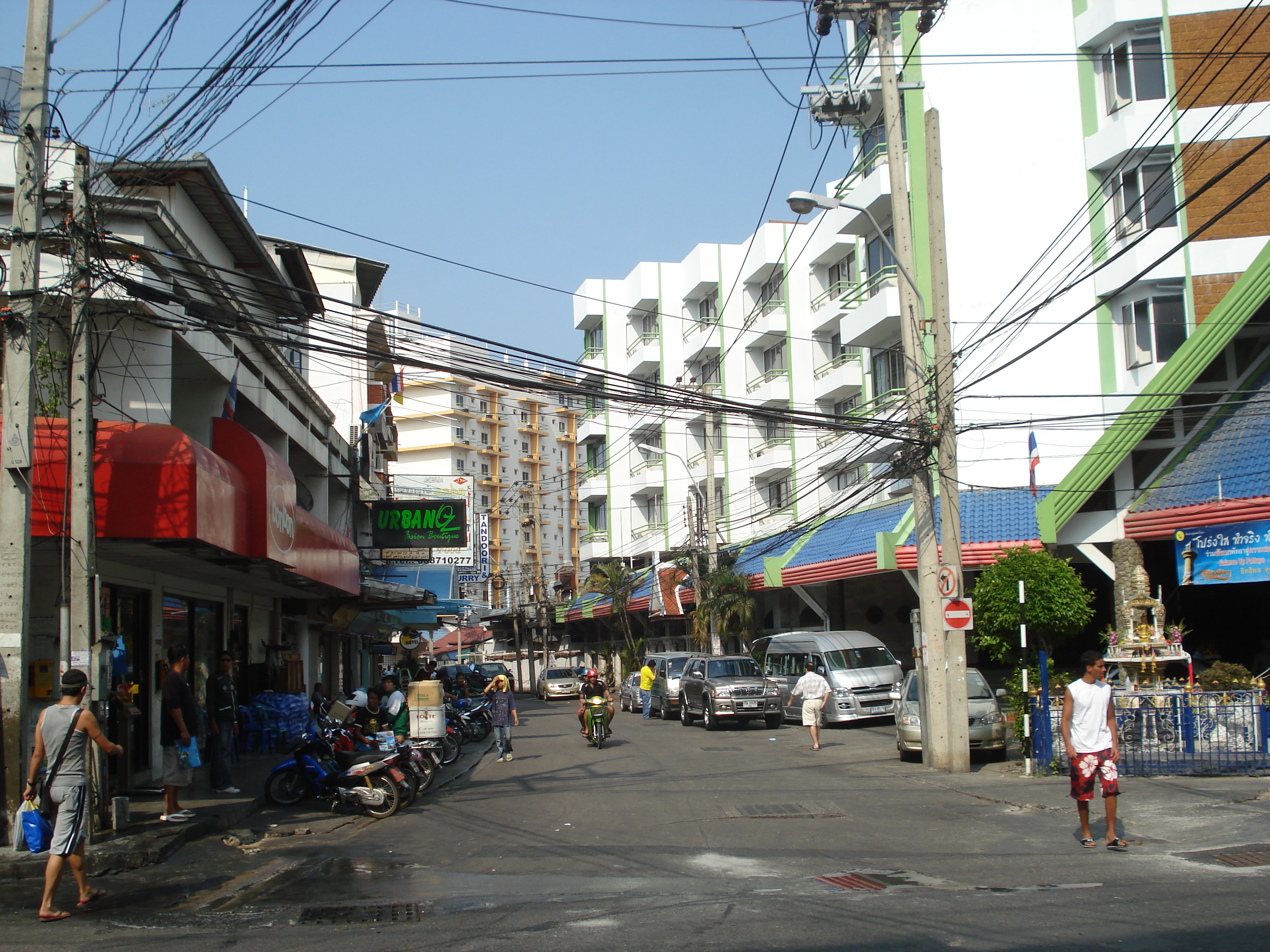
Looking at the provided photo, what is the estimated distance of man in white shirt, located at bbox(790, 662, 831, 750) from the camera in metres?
21.5

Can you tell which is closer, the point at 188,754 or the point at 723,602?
the point at 188,754

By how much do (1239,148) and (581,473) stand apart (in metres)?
40.7

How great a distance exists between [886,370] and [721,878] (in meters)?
27.7

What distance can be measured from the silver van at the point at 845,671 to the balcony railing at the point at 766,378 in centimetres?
1490

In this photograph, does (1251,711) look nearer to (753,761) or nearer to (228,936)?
(753,761)

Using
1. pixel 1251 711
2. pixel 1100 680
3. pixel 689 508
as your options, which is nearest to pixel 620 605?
pixel 689 508

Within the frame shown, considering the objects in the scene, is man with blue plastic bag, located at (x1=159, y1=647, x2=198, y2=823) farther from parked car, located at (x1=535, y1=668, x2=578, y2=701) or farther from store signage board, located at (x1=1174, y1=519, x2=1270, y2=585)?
parked car, located at (x1=535, y1=668, x2=578, y2=701)

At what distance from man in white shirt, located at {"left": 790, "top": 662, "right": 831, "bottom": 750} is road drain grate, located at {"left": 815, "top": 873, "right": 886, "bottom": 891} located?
12468mm

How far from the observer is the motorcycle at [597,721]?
76.5ft

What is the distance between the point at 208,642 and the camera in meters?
20.0

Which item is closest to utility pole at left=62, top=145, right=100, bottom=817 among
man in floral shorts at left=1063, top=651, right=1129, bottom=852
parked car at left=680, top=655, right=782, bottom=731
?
man in floral shorts at left=1063, top=651, right=1129, bottom=852

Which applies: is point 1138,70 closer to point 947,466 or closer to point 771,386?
point 947,466

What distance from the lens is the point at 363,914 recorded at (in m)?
8.11

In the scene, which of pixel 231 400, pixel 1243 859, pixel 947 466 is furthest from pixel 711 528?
pixel 1243 859
